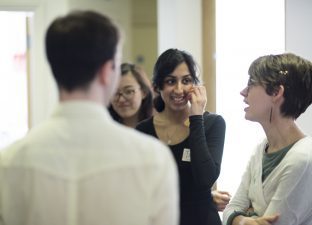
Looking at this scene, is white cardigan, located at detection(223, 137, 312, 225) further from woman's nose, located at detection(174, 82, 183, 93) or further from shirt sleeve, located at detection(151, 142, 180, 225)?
shirt sleeve, located at detection(151, 142, 180, 225)

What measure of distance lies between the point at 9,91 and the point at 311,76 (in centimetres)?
353

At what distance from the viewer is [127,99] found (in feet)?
7.34

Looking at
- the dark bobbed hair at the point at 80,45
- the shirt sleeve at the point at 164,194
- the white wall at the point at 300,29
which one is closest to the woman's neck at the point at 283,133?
the shirt sleeve at the point at 164,194

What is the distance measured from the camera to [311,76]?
5.49 ft

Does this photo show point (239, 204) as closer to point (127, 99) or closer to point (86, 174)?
point (127, 99)

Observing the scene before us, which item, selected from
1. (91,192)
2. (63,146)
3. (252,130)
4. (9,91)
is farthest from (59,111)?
(9,91)

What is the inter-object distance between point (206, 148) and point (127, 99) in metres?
0.66

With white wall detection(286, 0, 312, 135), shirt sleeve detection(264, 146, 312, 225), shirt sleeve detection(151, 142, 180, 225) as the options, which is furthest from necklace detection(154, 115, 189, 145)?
white wall detection(286, 0, 312, 135)

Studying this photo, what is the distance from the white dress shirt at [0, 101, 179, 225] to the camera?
3.06ft

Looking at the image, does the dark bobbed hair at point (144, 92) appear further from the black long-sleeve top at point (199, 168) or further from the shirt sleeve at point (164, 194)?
the shirt sleeve at point (164, 194)

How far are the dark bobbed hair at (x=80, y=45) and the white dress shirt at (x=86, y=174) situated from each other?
6 centimetres

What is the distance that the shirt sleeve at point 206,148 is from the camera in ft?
5.49

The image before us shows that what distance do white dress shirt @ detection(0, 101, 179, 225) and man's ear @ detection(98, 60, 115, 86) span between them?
0.18 ft

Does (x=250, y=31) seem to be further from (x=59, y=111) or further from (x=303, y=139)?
(x=59, y=111)
